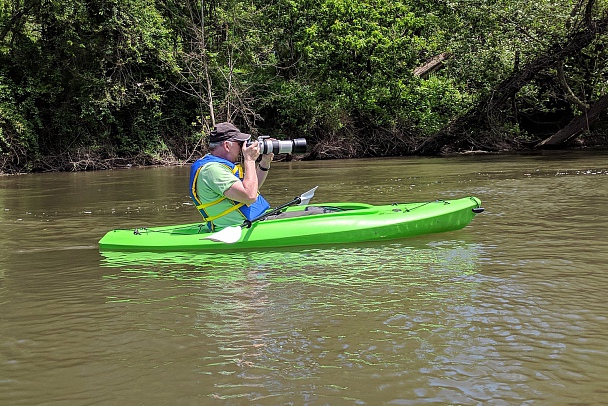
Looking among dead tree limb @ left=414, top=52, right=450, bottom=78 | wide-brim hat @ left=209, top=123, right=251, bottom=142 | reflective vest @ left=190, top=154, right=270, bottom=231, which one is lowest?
reflective vest @ left=190, top=154, right=270, bottom=231

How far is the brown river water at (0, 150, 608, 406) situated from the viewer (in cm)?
231

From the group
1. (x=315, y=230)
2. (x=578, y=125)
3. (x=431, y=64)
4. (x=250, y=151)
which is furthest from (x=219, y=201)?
(x=431, y=64)

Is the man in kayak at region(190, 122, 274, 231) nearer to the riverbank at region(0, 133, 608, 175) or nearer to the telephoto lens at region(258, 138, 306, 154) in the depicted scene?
the telephoto lens at region(258, 138, 306, 154)

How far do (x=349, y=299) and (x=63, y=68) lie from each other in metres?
17.2

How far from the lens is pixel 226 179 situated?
4629 mm

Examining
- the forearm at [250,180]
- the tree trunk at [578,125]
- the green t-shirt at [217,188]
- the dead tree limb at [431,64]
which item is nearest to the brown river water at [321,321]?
the green t-shirt at [217,188]

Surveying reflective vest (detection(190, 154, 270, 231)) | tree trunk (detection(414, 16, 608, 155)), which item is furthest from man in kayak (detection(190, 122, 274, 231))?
tree trunk (detection(414, 16, 608, 155))

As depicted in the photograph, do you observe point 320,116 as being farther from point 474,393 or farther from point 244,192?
point 474,393

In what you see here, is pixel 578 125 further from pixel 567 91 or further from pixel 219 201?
pixel 219 201

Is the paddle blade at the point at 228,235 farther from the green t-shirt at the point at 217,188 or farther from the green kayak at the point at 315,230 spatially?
the green t-shirt at the point at 217,188

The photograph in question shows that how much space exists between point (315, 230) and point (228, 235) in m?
0.72

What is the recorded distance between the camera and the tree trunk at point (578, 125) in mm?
16688

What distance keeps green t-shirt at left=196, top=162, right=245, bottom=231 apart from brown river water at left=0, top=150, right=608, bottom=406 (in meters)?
0.28

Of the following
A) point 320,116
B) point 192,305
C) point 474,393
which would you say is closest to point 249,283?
point 192,305
